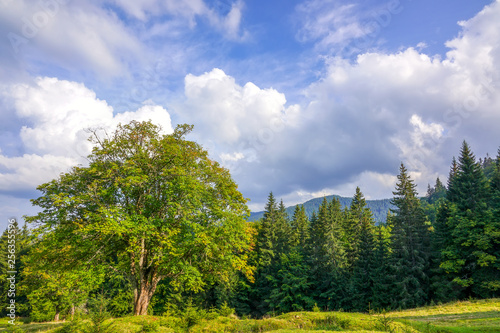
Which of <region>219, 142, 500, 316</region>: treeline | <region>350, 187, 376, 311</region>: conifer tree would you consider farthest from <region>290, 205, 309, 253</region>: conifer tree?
<region>350, 187, 376, 311</region>: conifer tree

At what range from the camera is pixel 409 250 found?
44.2 metres

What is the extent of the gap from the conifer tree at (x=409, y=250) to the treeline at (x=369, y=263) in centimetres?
15

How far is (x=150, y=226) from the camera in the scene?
56.3 ft

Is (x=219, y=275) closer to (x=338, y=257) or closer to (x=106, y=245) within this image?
(x=106, y=245)

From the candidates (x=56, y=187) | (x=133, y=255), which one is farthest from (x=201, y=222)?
(x=56, y=187)

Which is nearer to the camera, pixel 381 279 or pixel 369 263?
pixel 381 279

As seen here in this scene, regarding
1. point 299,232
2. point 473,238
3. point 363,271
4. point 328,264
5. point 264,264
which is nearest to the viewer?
point 473,238

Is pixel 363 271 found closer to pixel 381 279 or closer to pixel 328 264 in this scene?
pixel 381 279

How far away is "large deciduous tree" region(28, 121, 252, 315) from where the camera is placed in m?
17.6

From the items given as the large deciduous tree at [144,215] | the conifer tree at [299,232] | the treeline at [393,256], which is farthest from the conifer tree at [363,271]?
the large deciduous tree at [144,215]

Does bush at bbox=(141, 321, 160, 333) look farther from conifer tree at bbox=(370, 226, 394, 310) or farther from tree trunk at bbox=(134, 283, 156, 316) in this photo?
conifer tree at bbox=(370, 226, 394, 310)

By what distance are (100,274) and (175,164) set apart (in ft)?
28.1

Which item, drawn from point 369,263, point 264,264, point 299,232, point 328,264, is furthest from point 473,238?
point 264,264

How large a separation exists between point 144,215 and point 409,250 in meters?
42.8
